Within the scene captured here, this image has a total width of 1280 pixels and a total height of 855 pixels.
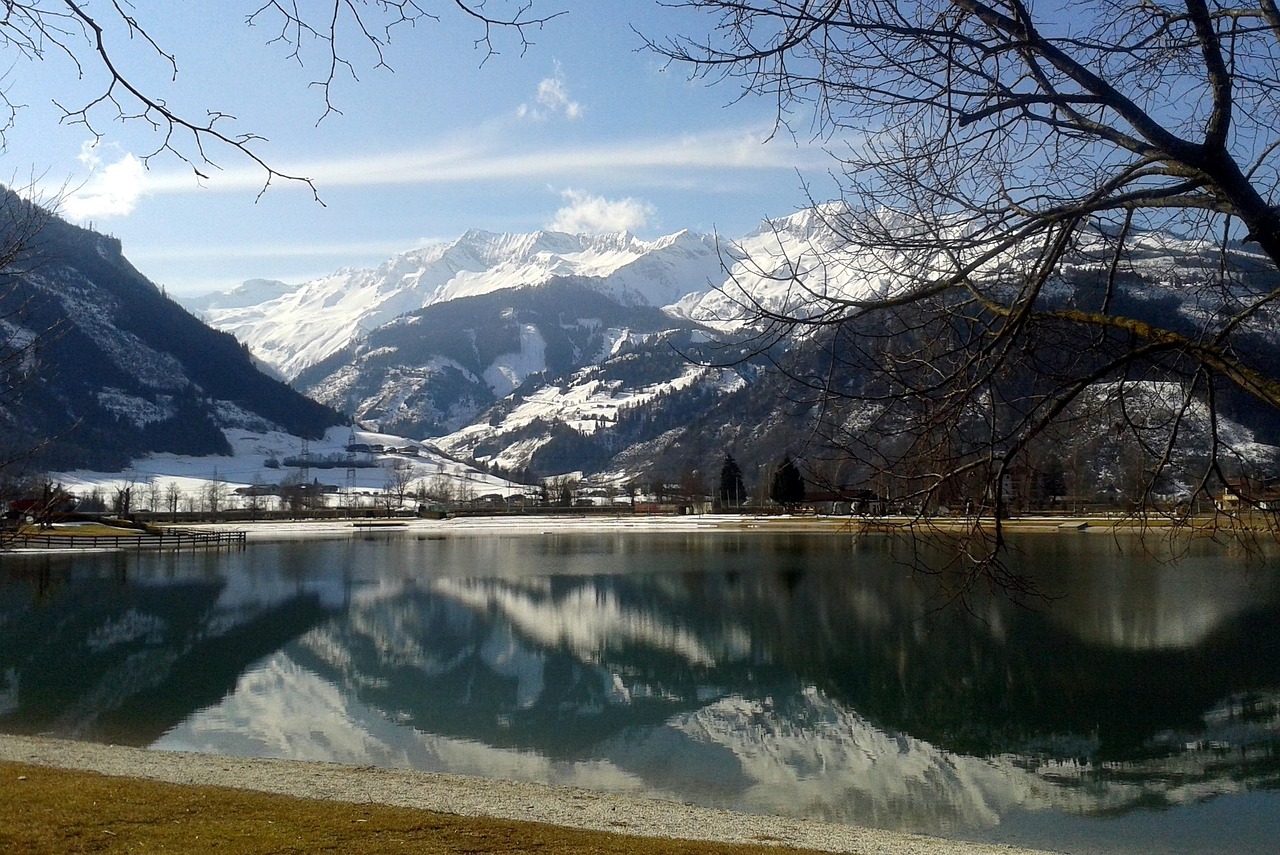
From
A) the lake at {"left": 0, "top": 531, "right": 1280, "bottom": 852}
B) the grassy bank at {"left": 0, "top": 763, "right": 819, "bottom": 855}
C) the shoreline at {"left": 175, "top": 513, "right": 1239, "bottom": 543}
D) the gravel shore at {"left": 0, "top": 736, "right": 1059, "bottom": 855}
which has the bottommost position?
the shoreline at {"left": 175, "top": 513, "right": 1239, "bottom": 543}

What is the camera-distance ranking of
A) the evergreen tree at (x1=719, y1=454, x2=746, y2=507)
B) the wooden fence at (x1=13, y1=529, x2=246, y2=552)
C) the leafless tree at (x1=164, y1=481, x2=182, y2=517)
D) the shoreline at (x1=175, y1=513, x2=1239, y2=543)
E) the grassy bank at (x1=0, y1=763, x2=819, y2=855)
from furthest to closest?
the leafless tree at (x1=164, y1=481, x2=182, y2=517) → the evergreen tree at (x1=719, y1=454, x2=746, y2=507) → the shoreline at (x1=175, y1=513, x2=1239, y2=543) → the wooden fence at (x1=13, y1=529, x2=246, y2=552) → the grassy bank at (x1=0, y1=763, x2=819, y2=855)

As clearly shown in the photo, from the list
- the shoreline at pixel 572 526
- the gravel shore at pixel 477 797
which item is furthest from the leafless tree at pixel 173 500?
the gravel shore at pixel 477 797

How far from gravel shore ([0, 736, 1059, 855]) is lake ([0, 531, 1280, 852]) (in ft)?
3.42

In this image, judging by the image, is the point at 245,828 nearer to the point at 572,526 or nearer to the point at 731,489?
the point at 572,526

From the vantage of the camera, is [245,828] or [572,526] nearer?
[245,828]

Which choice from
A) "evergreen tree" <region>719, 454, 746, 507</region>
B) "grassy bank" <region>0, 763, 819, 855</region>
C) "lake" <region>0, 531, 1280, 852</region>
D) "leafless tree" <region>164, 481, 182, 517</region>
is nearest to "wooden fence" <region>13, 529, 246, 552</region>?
"lake" <region>0, 531, 1280, 852</region>

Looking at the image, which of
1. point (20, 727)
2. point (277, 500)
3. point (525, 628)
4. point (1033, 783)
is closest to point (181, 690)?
point (20, 727)

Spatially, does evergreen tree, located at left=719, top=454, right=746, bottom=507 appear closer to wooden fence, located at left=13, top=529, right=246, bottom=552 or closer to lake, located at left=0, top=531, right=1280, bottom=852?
wooden fence, located at left=13, top=529, right=246, bottom=552

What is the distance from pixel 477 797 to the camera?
12680 mm

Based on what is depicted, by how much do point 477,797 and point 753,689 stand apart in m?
9.59

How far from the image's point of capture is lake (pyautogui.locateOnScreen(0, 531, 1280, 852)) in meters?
13.8

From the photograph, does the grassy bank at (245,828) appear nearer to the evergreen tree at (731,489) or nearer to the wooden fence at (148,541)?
the wooden fence at (148,541)

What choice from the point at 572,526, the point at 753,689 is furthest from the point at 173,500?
the point at 753,689

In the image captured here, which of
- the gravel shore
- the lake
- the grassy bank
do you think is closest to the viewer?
the grassy bank
